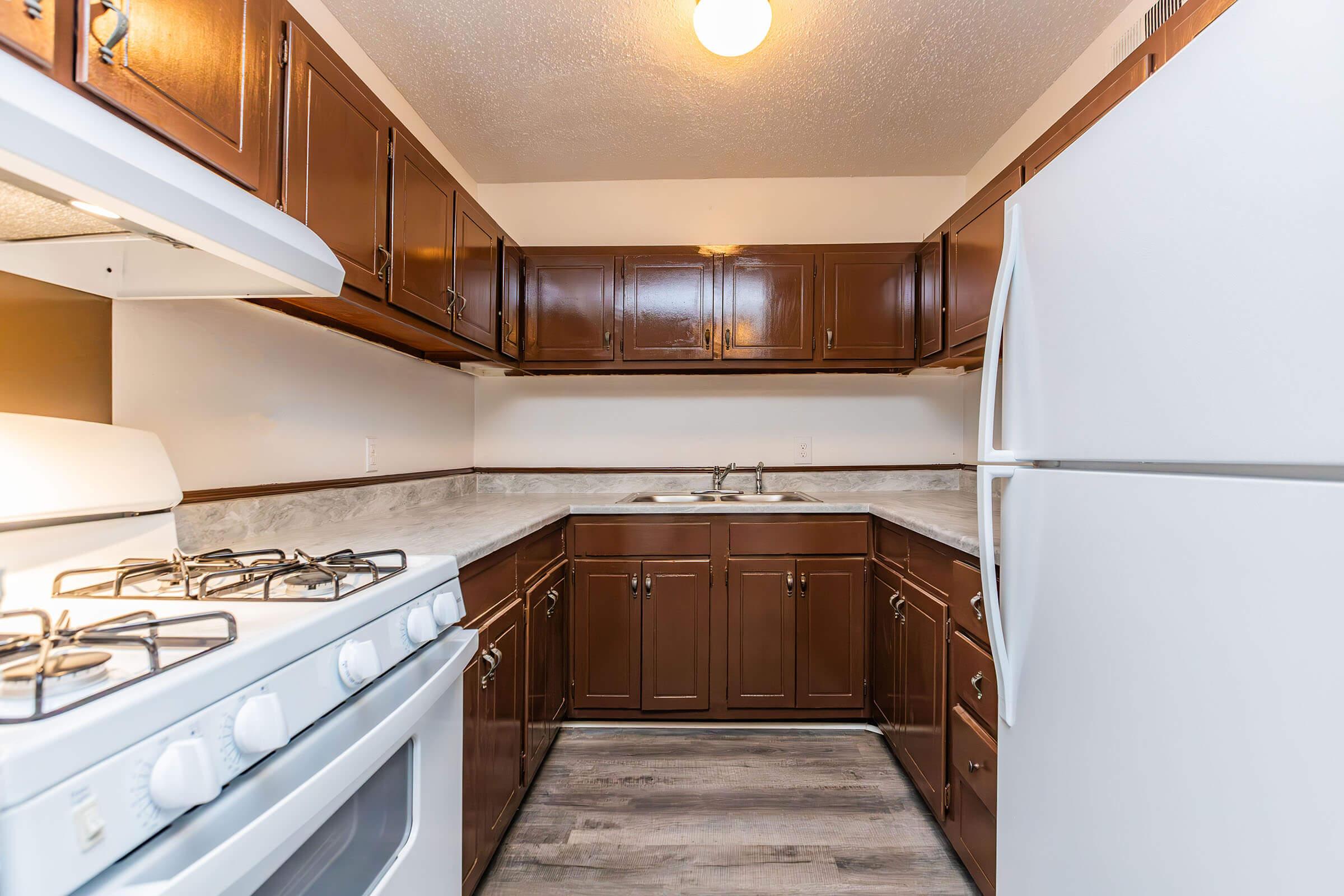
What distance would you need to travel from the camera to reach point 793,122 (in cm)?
249

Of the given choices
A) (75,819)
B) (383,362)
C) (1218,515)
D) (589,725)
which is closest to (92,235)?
(75,819)

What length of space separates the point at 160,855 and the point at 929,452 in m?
3.08

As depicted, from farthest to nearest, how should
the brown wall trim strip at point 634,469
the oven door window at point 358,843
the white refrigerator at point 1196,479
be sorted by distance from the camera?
the brown wall trim strip at point 634,469
the oven door window at point 358,843
the white refrigerator at point 1196,479

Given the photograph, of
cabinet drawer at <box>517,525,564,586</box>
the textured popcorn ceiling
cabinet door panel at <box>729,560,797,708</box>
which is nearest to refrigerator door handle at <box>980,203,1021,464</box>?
the textured popcorn ceiling

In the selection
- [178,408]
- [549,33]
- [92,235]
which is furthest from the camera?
[549,33]

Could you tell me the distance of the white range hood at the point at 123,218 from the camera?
583 millimetres

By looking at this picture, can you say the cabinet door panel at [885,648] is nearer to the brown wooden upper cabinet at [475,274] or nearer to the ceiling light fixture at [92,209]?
the brown wooden upper cabinet at [475,274]

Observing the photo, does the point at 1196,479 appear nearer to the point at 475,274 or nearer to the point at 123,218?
the point at 123,218

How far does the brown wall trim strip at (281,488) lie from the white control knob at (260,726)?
94 cm

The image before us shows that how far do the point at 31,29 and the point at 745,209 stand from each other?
267cm

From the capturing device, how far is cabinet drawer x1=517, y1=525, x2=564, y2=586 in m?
1.85

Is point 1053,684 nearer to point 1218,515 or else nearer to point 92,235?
point 1218,515

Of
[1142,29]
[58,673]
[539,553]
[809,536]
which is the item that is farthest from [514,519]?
[1142,29]

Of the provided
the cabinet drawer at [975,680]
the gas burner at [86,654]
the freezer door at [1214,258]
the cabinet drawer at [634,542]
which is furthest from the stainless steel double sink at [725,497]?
the gas burner at [86,654]
